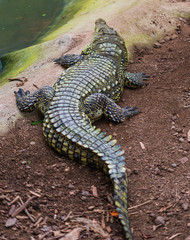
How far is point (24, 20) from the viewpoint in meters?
9.48

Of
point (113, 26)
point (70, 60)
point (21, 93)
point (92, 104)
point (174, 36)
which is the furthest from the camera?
point (174, 36)

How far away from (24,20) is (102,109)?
20.1ft

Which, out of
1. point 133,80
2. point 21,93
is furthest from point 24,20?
point 133,80

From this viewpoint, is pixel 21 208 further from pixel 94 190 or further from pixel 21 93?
pixel 21 93

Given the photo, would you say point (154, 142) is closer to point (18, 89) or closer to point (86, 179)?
point (86, 179)

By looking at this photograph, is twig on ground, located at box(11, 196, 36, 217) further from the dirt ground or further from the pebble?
the pebble

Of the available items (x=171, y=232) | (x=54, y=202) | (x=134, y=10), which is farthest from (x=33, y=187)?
(x=134, y=10)

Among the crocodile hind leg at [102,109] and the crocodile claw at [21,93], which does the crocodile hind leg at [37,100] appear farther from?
the crocodile hind leg at [102,109]

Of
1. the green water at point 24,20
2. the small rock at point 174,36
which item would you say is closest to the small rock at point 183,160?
the small rock at point 174,36

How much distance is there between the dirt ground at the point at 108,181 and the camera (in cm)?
291

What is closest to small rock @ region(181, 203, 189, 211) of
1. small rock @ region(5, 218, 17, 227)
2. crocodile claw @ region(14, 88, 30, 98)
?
small rock @ region(5, 218, 17, 227)

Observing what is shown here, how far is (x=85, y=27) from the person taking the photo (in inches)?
288

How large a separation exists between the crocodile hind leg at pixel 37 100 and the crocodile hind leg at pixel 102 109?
0.60 metres

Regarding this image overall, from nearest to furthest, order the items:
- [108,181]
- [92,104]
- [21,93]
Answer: [108,181] → [92,104] → [21,93]
